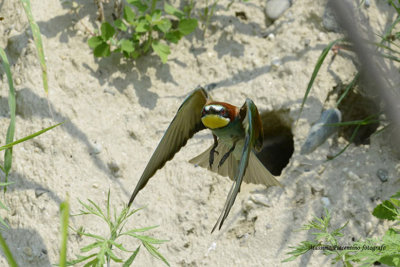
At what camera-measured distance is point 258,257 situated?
249 centimetres

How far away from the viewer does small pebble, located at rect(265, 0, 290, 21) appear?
10.5 ft

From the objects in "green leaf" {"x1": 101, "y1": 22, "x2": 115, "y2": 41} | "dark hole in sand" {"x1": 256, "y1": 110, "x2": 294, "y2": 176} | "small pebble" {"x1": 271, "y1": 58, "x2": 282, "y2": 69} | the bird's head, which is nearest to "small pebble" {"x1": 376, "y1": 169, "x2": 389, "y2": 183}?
"dark hole in sand" {"x1": 256, "y1": 110, "x2": 294, "y2": 176}

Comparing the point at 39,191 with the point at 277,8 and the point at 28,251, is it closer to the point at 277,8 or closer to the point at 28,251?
the point at 28,251

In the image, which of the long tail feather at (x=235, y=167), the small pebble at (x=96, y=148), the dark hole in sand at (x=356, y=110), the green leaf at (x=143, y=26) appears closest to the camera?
the long tail feather at (x=235, y=167)

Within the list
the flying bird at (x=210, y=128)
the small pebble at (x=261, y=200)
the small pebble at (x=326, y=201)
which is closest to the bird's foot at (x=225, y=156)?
the flying bird at (x=210, y=128)

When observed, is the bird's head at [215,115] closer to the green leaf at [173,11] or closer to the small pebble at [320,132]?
the small pebble at [320,132]

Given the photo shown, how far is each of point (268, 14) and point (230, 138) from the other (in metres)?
1.30

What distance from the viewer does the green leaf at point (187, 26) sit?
2965 millimetres

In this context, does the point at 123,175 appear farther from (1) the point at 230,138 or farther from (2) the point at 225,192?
(1) the point at 230,138

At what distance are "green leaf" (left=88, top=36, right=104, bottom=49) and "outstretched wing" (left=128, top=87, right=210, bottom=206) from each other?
938mm

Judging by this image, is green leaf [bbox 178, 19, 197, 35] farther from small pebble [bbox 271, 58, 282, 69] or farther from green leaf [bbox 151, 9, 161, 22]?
small pebble [bbox 271, 58, 282, 69]

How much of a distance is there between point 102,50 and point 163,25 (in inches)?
13.4

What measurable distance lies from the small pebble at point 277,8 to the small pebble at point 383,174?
3.51 feet

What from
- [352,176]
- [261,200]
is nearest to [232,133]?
[261,200]
